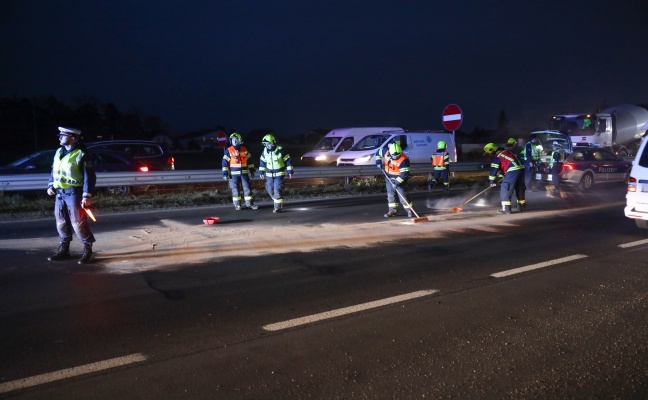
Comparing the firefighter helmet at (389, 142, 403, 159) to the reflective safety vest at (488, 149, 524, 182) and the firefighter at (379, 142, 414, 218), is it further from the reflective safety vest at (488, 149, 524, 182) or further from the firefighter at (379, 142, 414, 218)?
the reflective safety vest at (488, 149, 524, 182)

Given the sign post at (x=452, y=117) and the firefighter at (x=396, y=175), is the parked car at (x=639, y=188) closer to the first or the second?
the firefighter at (x=396, y=175)

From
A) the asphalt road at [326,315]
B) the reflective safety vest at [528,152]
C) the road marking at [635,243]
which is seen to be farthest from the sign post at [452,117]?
the road marking at [635,243]

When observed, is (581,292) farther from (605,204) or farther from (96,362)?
(605,204)

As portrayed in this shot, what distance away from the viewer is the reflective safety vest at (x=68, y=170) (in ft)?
22.9

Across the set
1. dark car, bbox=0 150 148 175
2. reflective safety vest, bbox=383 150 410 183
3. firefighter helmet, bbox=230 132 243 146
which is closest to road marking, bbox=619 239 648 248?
reflective safety vest, bbox=383 150 410 183

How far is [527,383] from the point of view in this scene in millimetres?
3787

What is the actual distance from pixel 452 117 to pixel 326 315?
473 inches

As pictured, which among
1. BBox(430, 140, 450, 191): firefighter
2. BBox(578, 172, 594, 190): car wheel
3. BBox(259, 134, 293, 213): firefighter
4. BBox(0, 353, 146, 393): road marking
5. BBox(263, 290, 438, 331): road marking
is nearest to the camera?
BBox(0, 353, 146, 393): road marking

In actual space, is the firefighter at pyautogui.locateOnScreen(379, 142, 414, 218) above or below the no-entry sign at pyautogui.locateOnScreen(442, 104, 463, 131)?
below

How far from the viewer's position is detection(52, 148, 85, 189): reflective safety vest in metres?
6.98

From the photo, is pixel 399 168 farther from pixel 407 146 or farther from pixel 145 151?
pixel 407 146

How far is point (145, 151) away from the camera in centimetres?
1772

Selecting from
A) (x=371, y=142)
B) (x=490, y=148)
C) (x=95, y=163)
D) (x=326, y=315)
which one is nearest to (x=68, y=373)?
(x=326, y=315)

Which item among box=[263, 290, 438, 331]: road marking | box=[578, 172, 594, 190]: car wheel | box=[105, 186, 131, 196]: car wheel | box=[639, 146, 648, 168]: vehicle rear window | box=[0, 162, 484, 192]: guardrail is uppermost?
box=[639, 146, 648, 168]: vehicle rear window
